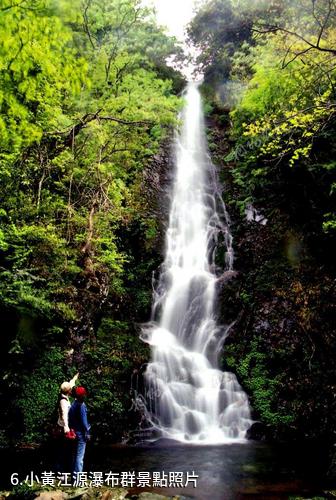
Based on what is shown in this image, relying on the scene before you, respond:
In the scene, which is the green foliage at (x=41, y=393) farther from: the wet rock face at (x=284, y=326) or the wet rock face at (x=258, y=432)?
the wet rock face at (x=284, y=326)

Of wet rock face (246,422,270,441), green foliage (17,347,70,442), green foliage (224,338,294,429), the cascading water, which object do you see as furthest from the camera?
green foliage (224,338,294,429)

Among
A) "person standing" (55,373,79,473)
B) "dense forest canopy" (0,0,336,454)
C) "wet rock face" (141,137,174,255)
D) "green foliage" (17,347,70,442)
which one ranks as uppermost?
"wet rock face" (141,137,174,255)

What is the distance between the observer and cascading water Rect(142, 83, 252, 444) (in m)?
9.95

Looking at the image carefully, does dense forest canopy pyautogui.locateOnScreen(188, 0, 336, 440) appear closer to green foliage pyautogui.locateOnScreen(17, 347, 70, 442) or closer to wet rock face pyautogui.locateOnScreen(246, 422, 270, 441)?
wet rock face pyautogui.locateOnScreen(246, 422, 270, 441)

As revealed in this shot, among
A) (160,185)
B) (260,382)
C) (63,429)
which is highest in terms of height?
(160,185)

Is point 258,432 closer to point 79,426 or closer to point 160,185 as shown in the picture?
point 79,426

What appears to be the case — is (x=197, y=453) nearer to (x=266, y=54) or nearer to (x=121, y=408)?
(x=121, y=408)

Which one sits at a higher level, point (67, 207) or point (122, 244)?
point (122, 244)

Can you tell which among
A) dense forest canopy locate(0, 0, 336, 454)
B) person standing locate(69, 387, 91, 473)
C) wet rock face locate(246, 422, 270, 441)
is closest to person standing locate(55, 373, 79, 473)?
person standing locate(69, 387, 91, 473)

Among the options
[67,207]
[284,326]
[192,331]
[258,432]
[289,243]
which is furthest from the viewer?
[289,243]

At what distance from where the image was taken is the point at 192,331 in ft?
42.2

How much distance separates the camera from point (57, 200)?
1140cm

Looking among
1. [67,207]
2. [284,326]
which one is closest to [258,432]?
[284,326]

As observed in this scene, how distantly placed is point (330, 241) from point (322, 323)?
3.03 metres
